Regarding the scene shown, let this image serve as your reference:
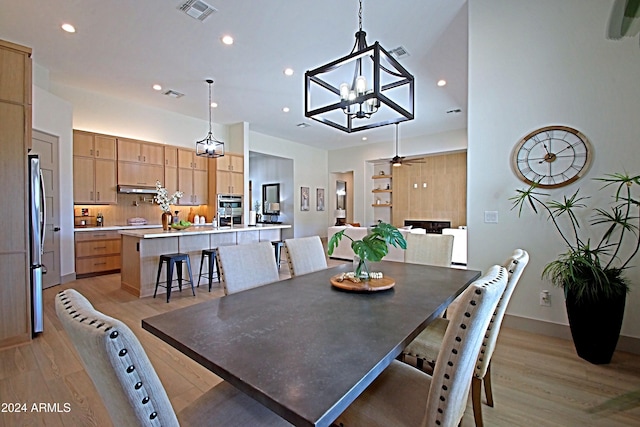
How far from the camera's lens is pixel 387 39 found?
3924 millimetres

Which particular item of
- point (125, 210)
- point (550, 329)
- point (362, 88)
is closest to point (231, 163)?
point (125, 210)

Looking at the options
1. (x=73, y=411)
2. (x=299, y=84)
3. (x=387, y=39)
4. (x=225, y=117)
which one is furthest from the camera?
(x=225, y=117)

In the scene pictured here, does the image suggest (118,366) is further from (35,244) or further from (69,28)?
(69,28)

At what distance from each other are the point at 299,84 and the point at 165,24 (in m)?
2.27

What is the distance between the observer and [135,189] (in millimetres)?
5926

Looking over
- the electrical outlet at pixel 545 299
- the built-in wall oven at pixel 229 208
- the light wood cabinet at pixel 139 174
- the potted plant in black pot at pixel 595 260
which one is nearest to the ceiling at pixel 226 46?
the light wood cabinet at pixel 139 174

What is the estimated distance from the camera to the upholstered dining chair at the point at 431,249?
2.78 m

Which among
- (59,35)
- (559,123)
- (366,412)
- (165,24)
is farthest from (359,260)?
(59,35)

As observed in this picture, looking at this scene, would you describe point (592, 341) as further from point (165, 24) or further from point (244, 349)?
point (165, 24)

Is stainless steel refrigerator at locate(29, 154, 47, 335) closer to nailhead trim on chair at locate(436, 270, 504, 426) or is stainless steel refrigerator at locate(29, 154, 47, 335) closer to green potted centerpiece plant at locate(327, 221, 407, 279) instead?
green potted centerpiece plant at locate(327, 221, 407, 279)

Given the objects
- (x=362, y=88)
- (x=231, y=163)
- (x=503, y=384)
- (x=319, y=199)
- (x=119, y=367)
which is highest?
(x=231, y=163)

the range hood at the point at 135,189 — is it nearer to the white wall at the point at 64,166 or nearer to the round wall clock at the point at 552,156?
the white wall at the point at 64,166

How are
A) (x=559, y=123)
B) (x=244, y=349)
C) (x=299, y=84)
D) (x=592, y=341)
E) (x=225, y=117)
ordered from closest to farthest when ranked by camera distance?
(x=244, y=349) < (x=592, y=341) < (x=559, y=123) < (x=299, y=84) < (x=225, y=117)

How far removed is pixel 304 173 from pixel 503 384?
28.2ft
